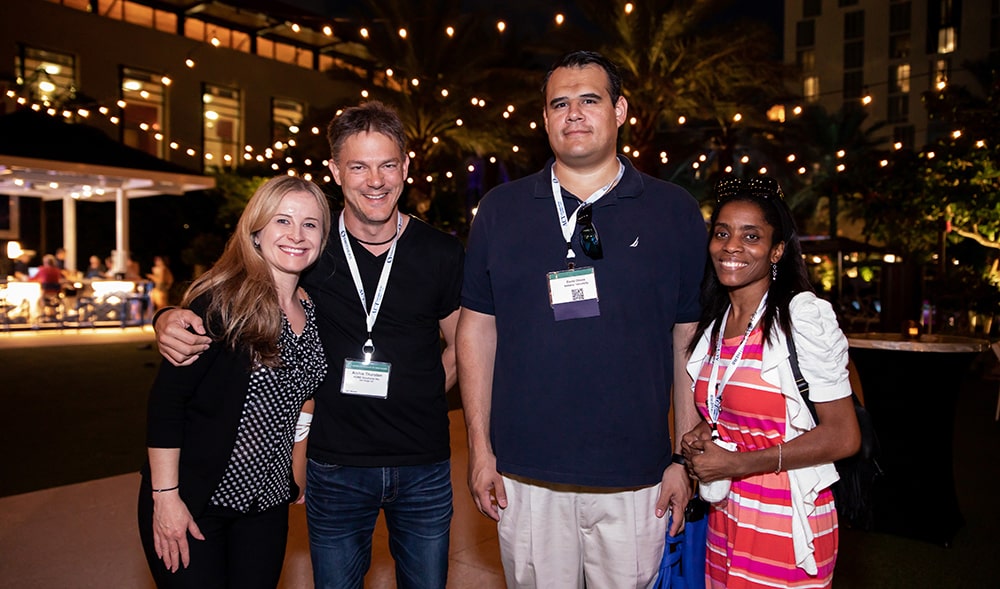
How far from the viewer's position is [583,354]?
2.33 meters

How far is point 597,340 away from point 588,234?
334mm

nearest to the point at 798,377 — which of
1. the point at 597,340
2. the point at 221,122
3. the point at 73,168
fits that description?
the point at 597,340

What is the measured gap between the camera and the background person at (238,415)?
214 centimetres

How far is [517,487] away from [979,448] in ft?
22.3

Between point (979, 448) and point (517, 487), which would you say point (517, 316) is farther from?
point (979, 448)

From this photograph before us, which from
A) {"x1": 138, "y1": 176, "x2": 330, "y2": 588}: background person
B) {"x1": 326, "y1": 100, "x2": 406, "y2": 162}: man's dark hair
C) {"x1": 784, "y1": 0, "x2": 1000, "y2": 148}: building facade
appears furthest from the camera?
{"x1": 784, "y1": 0, "x2": 1000, "y2": 148}: building facade

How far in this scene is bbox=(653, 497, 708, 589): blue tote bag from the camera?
96.1 inches

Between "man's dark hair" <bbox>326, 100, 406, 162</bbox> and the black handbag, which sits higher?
"man's dark hair" <bbox>326, 100, 406, 162</bbox>

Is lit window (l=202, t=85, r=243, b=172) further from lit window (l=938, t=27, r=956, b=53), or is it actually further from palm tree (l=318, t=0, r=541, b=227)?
lit window (l=938, t=27, r=956, b=53)

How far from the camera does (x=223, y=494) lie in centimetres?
223

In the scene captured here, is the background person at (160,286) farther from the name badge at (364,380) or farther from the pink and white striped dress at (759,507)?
the pink and white striped dress at (759,507)

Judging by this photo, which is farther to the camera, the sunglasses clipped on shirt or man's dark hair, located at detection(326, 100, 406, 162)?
man's dark hair, located at detection(326, 100, 406, 162)

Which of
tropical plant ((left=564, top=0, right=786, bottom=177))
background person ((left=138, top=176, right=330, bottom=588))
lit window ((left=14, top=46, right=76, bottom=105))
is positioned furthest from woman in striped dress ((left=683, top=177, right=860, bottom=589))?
lit window ((left=14, top=46, right=76, bottom=105))

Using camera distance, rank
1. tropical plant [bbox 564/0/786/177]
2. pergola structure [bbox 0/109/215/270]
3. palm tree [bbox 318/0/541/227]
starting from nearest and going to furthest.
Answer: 1. tropical plant [bbox 564/0/786/177]
2. pergola structure [bbox 0/109/215/270]
3. palm tree [bbox 318/0/541/227]
